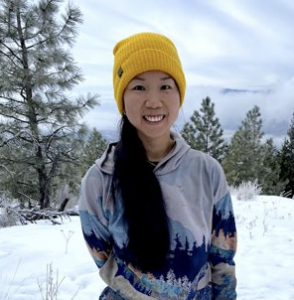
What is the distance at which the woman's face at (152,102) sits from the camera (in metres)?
1.19

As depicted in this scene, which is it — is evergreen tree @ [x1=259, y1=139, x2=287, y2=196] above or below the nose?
below

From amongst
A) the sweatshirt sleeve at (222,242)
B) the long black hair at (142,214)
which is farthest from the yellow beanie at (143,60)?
the sweatshirt sleeve at (222,242)

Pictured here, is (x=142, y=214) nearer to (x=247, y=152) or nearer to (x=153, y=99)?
(x=153, y=99)

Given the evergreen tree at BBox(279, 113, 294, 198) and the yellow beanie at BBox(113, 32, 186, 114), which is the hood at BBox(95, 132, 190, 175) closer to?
the yellow beanie at BBox(113, 32, 186, 114)

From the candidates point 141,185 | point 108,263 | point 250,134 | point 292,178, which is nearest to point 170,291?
point 108,263

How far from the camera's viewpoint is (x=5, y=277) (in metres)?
2.93

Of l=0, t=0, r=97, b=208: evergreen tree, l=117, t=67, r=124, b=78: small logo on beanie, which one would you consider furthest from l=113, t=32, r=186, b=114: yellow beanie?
l=0, t=0, r=97, b=208: evergreen tree

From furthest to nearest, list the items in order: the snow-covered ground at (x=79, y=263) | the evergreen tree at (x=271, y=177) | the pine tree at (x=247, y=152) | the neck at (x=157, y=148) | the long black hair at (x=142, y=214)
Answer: the pine tree at (x=247, y=152), the evergreen tree at (x=271, y=177), the snow-covered ground at (x=79, y=263), the neck at (x=157, y=148), the long black hair at (x=142, y=214)

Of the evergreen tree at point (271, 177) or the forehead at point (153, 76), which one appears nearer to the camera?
the forehead at point (153, 76)

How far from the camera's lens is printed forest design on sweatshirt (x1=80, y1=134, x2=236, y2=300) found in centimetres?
119

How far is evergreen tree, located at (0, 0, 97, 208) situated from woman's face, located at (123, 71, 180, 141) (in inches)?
315

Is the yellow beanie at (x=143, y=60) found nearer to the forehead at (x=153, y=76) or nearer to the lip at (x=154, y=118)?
the forehead at (x=153, y=76)

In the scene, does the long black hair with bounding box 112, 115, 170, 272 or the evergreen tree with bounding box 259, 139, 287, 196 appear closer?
the long black hair with bounding box 112, 115, 170, 272

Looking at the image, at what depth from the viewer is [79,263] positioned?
11.0 feet
